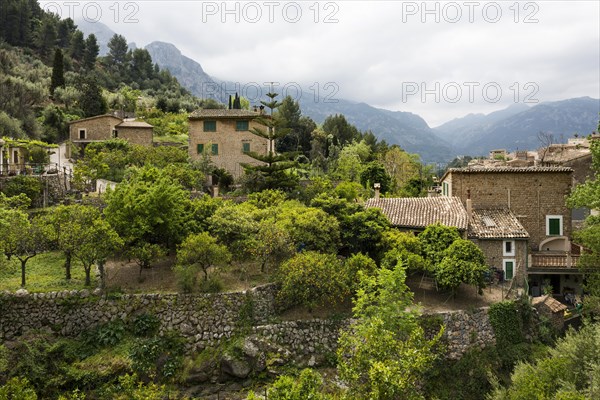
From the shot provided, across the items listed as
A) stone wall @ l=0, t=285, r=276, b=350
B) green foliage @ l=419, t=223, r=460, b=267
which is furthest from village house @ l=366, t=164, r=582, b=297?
stone wall @ l=0, t=285, r=276, b=350

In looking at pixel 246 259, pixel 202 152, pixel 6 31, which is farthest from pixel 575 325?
pixel 6 31

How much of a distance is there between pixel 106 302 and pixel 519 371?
53.1ft

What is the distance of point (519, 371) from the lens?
14688mm

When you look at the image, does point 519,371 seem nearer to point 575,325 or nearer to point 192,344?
point 575,325

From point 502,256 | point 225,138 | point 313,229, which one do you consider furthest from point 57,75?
point 502,256

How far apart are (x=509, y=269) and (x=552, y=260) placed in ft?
9.19

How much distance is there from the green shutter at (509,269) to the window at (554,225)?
4.38m

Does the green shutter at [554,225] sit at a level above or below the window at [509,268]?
above

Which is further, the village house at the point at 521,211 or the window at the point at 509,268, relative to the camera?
the village house at the point at 521,211

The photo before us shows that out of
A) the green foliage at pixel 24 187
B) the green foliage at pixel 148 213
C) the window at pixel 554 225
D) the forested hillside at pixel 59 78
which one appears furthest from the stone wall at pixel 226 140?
the window at pixel 554 225

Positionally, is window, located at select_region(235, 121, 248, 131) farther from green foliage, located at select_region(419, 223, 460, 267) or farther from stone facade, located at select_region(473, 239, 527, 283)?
stone facade, located at select_region(473, 239, 527, 283)

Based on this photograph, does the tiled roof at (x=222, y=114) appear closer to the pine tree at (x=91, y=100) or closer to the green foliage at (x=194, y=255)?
the green foliage at (x=194, y=255)

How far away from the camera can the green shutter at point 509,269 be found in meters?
21.7

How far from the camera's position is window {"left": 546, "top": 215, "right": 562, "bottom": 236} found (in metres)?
24.0
